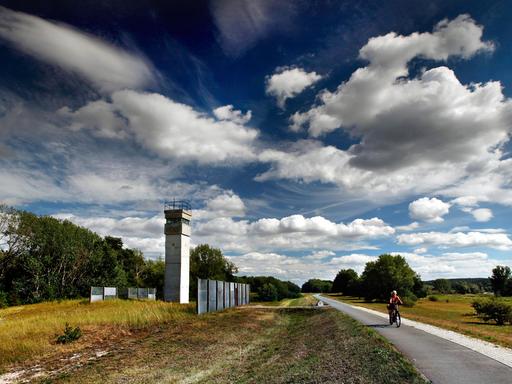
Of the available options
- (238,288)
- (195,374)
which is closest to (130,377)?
(195,374)

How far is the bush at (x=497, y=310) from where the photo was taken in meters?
28.9

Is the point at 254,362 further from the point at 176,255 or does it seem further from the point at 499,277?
the point at 499,277

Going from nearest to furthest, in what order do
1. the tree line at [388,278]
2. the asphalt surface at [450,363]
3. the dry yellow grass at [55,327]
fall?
the asphalt surface at [450,363] → the dry yellow grass at [55,327] → the tree line at [388,278]

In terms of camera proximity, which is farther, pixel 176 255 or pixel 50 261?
pixel 50 261

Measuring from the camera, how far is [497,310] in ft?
96.8

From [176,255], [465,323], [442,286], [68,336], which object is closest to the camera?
[68,336]

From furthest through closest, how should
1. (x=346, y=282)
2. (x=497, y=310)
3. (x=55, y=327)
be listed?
(x=346, y=282)
(x=497, y=310)
(x=55, y=327)

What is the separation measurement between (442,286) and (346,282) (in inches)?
2422

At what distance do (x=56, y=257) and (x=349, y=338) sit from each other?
5507 cm

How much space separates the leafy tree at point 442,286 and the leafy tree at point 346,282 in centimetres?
4994

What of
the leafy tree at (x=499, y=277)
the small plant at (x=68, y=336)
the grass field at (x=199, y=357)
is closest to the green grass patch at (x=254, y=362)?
the grass field at (x=199, y=357)

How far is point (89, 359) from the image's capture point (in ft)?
51.6

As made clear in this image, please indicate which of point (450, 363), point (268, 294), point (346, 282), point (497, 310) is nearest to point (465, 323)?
point (497, 310)

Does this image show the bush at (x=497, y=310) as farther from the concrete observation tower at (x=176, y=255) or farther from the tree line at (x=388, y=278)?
the tree line at (x=388, y=278)
